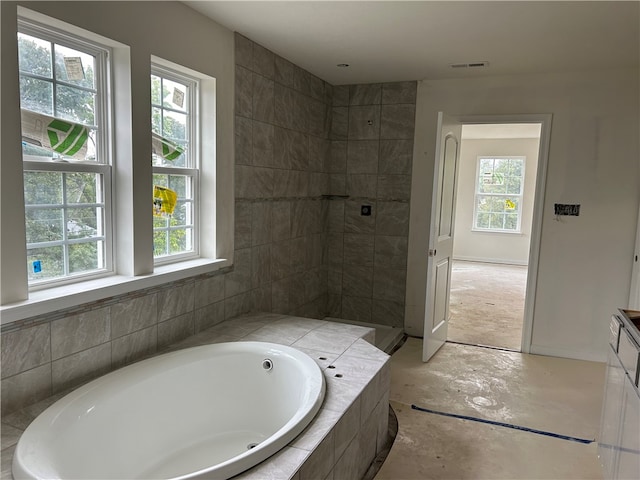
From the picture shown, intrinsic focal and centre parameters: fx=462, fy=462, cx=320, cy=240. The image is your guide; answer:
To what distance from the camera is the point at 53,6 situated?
189 centimetres

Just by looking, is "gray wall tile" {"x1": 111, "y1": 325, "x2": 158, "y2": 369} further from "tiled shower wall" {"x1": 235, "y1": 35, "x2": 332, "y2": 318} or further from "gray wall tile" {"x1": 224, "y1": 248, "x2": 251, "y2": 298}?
"tiled shower wall" {"x1": 235, "y1": 35, "x2": 332, "y2": 318}

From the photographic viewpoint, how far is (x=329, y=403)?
207 centimetres

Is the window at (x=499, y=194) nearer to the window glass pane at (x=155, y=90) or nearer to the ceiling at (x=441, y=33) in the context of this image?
the ceiling at (x=441, y=33)

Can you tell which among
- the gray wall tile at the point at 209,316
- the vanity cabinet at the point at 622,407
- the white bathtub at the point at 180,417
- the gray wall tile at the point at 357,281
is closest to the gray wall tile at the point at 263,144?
the gray wall tile at the point at 209,316

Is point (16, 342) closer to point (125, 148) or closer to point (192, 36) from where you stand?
point (125, 148)

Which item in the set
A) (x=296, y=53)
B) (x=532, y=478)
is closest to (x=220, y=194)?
(x=296, y=53)

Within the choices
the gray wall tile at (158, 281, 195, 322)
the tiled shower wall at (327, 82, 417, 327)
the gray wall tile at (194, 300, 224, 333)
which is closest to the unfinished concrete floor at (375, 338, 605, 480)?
the tiled shower wall at (327, 82, 417, 327)

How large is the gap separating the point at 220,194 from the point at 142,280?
836mm

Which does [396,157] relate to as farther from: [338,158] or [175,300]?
[175,300]

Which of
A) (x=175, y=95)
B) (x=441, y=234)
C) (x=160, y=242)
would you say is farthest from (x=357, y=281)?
(x=175, y=95)

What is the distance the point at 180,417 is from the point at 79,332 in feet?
2.16

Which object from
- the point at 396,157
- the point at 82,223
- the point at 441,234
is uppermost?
the point at 396,157

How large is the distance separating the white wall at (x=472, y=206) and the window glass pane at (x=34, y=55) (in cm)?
700

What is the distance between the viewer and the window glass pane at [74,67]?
6.81 ft
